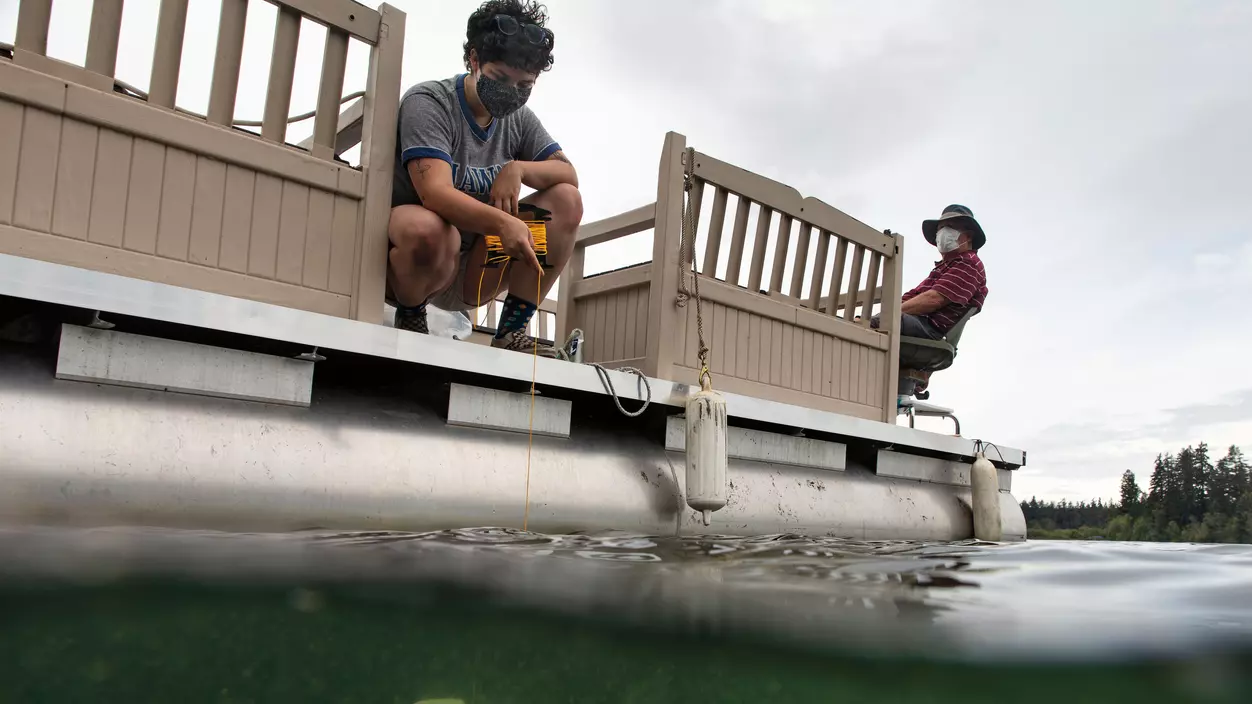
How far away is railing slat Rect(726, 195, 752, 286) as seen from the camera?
3.94 metres

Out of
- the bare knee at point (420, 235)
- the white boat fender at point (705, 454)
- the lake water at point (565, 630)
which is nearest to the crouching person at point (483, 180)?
the bare knee at point (420, 235)

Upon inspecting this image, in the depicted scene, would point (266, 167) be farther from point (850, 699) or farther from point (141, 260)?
point (850, 699)

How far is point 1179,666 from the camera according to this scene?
1137 mm

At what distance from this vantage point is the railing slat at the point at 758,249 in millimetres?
4039

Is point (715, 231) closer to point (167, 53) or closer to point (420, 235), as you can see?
point (420, 235)

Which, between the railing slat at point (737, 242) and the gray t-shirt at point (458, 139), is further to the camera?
the railing slat at point (737, 242)

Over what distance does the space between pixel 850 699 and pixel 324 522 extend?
174cm

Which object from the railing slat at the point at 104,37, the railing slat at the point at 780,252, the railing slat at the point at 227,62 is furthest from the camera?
the railing slat at the point at 780,252

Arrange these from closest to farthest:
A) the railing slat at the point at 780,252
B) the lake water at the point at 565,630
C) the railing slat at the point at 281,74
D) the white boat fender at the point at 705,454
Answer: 1. the lake water at the point at 565,630
2. the railing slat at the point at 281,74
3. the white boat fender at the point at 705,454
4. the railing slat at the point at 780,252

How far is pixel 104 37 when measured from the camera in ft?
7.66

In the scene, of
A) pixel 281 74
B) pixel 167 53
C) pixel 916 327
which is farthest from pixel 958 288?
pixel 167 53

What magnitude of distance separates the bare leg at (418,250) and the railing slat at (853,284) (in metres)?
2.37

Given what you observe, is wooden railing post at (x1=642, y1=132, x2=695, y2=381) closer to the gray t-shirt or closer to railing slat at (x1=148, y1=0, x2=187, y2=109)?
the gray t-shirt

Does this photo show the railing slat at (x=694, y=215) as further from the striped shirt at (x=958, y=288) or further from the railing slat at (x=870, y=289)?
the striped shirt at (x=958, y=288)
